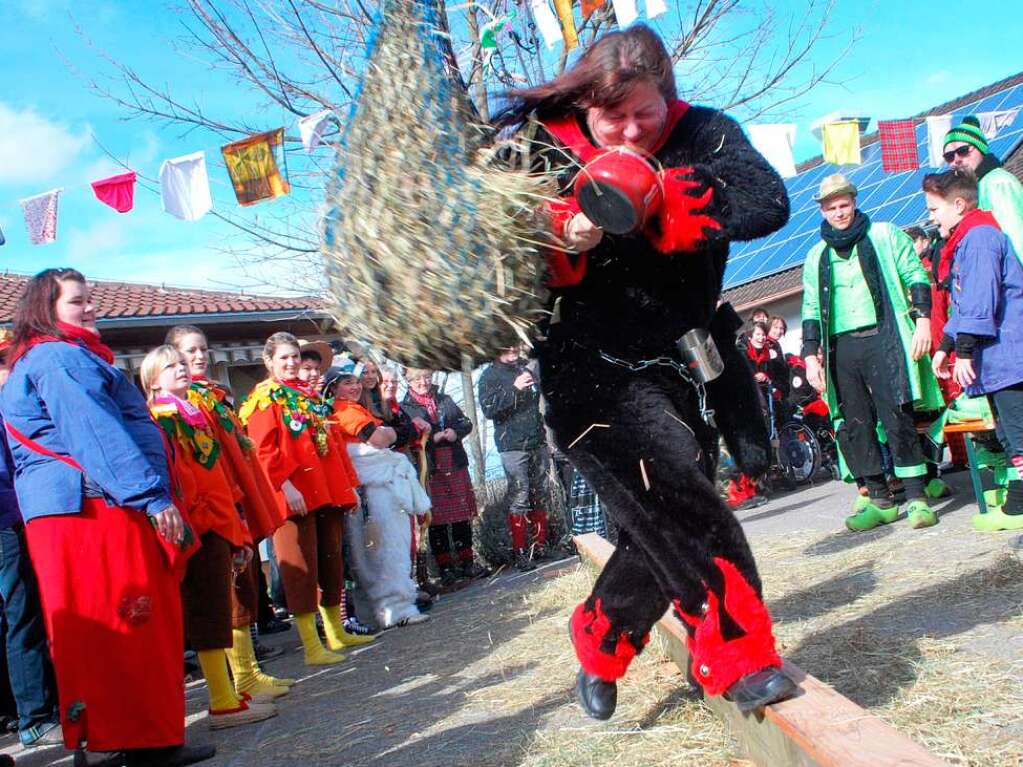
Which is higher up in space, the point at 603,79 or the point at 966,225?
the point at 603,79

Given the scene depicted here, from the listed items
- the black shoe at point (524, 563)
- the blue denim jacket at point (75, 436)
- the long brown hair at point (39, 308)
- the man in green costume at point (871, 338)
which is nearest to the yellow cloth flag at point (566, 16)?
the man in green costume at point (871, 338)

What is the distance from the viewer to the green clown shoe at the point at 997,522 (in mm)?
5277

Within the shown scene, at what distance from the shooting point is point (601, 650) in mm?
3043

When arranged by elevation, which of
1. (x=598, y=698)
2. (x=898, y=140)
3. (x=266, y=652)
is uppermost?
(x=898, y=140)

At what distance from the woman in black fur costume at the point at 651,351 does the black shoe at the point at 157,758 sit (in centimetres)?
191

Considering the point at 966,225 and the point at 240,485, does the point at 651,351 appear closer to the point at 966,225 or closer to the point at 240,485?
the point at 240,485

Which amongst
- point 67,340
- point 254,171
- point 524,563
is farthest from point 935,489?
A: point 254,171

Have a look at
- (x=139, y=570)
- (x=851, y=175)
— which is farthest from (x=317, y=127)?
(x=851, y=175)

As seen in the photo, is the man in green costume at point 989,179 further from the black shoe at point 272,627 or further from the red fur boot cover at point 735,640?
the black shoe at point 272,627

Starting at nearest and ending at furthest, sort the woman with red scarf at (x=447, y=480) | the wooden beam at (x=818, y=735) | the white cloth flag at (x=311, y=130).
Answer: the wooden beam at (x=818, y=735), the woman with red scarf at (x=447, y=480), the white cloth flag at (x=311, y=130)

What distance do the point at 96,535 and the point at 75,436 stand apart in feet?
1.33

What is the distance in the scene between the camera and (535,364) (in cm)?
318

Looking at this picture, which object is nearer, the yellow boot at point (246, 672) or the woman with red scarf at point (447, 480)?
the yellow boot at point (246, 672)

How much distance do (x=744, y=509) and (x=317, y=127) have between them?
5.89m
